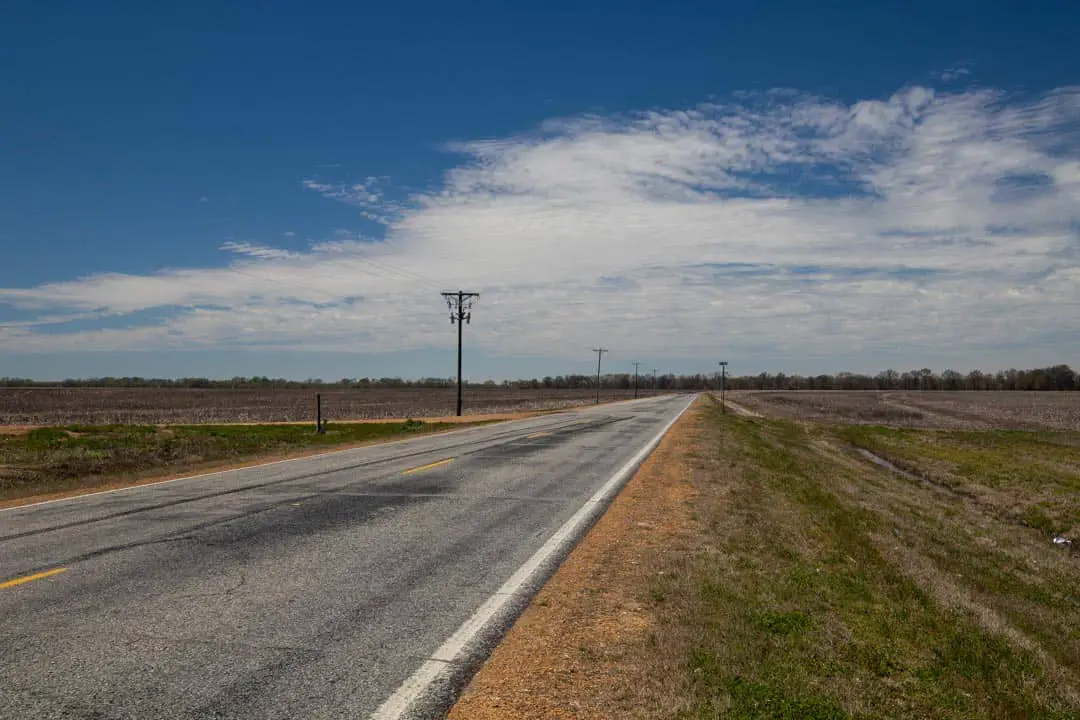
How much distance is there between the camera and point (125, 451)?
73.0 ft

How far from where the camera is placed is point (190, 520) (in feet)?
33.8

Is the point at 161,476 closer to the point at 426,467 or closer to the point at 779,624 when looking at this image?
the point at 426,467

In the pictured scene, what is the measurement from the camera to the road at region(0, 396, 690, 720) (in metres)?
4.71

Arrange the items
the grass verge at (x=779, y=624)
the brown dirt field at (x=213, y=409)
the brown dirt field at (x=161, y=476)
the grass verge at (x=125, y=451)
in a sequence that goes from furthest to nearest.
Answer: the brown dirt field at (x=213, y=409) < the grass verge at (x=125, y=451) < the brown dirt field at (x=161, y=476) < the grass verge at (x=779, y=624)

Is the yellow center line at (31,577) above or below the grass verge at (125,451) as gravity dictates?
above

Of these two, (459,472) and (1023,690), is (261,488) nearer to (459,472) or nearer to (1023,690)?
(459,472)

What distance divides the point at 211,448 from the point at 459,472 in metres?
12.6

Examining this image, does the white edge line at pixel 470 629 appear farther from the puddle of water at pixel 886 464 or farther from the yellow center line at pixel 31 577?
the puddle of water at pixel 886 464

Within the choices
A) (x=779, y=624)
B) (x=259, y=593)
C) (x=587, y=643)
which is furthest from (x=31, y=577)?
(x=779, y=624)

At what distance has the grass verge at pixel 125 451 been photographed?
1705 cm

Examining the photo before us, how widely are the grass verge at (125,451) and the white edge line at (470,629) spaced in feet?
35.1

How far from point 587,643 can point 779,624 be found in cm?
188

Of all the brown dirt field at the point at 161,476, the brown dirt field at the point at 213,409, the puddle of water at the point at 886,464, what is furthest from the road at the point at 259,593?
the brown dirt field at the point at 213,409

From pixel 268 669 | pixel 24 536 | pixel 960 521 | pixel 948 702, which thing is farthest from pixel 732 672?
pixel 960 521
